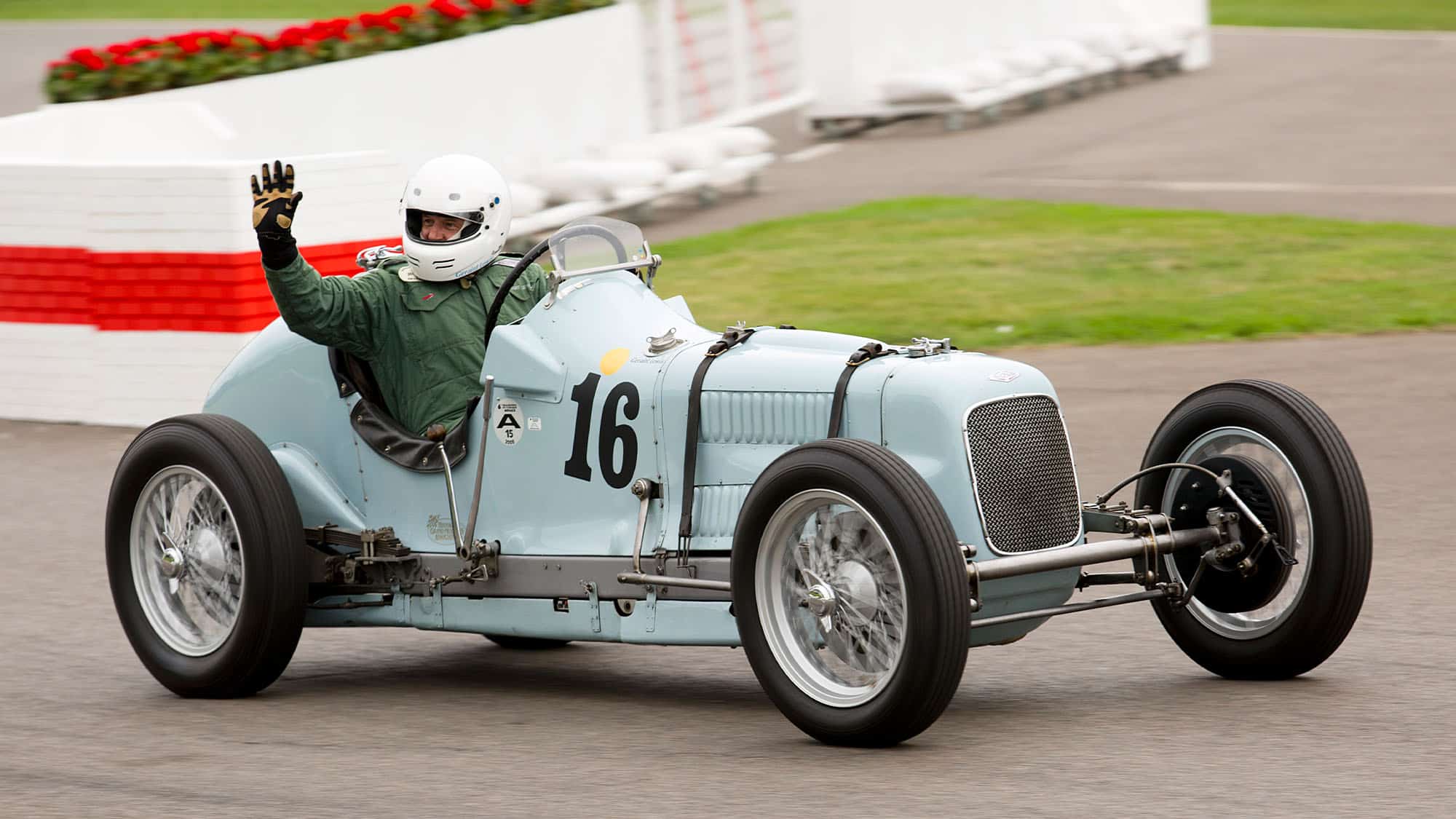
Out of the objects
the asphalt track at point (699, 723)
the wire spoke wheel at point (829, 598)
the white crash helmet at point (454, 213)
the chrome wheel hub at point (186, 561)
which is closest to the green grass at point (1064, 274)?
the asphalt track at point (699, 723)

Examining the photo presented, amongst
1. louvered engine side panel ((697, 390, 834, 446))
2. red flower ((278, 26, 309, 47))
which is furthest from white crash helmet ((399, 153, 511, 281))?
red flower ((278, 26, 309, 47))

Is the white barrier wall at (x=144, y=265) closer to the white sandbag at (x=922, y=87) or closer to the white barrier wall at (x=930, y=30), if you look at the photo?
the white barrier wall at (x=930, y=30)

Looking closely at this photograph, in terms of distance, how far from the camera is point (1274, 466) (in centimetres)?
641

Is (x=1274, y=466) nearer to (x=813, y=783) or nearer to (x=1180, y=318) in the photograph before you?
(x=813, y=783)

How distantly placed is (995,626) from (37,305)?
8.30 meters

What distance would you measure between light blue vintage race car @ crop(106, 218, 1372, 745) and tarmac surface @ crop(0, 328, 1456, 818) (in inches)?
9.0

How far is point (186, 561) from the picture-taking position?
6.96 metres

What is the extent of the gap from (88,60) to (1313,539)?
12.5m

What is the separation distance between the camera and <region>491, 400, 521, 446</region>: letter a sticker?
6.72 meters

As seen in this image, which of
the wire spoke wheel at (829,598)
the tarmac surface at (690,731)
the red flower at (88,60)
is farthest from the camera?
the red flower at (88,60)

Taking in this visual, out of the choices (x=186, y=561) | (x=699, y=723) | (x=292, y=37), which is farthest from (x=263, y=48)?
(x=699, y=723)

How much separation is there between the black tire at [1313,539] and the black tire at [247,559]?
2.67m

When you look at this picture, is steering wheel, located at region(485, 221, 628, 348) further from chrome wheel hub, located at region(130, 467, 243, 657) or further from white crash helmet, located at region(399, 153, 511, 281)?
chrome wheel hub, located at region(130, 467, 243, 657)

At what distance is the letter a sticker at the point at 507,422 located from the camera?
672cm
